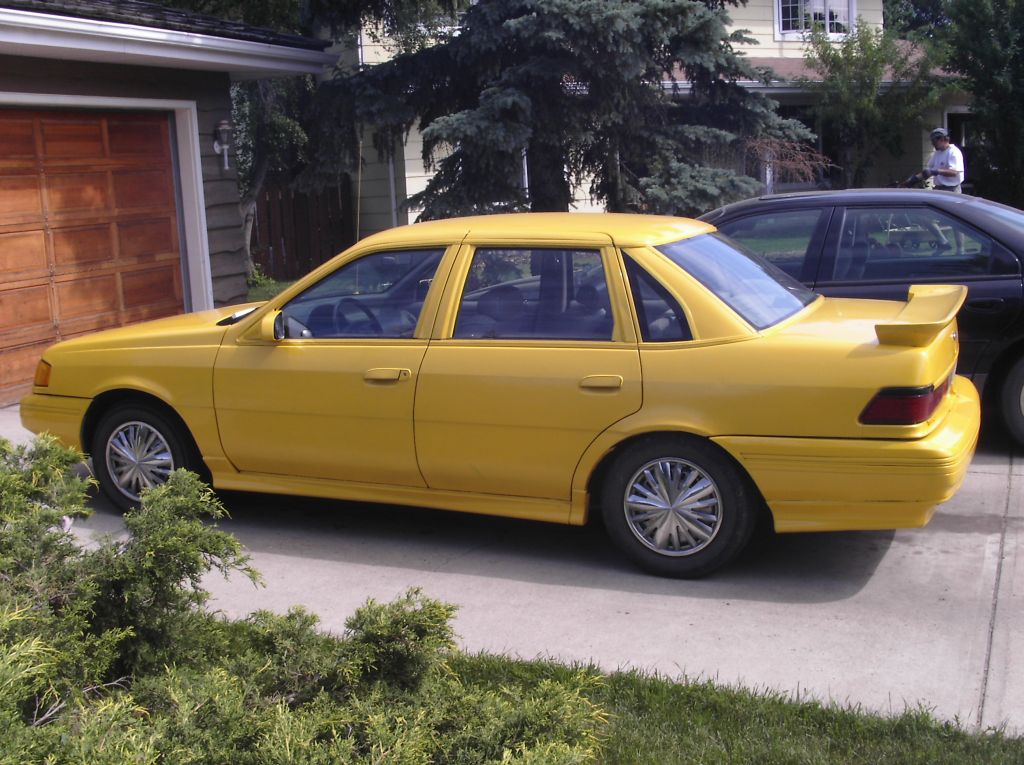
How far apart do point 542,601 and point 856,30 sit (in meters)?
21.3

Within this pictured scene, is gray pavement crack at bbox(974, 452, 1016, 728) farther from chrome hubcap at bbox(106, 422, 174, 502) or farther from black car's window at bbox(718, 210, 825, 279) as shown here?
chrome hubcap at bbox(106, 422, 174, 502)

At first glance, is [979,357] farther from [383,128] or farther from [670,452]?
[383,128]

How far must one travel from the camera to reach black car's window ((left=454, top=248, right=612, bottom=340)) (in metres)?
5.45

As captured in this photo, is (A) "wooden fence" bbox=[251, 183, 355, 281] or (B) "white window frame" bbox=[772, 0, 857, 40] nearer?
(A) "wooden fence" bbox=[251, 183, 355, 281]

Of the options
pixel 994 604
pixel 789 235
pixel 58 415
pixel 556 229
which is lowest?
pixel 994 604

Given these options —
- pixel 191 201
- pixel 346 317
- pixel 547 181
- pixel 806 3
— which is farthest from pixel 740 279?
pixel 806 3

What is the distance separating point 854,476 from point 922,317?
918 mm

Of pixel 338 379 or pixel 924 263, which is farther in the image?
pixel 924 263

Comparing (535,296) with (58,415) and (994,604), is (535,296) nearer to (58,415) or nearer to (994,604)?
(994,604)

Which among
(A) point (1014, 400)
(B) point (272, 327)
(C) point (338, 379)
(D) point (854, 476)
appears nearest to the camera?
(D) point (854, 476)

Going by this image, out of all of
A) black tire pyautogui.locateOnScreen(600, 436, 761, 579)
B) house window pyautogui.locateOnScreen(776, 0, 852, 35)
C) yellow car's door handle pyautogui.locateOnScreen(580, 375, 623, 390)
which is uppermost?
house window pyautogui.locateOnScreen(776, 0, 852, 35)

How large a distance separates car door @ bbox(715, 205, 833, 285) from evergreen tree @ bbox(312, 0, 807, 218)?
4773mm

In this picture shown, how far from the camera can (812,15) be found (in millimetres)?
25281

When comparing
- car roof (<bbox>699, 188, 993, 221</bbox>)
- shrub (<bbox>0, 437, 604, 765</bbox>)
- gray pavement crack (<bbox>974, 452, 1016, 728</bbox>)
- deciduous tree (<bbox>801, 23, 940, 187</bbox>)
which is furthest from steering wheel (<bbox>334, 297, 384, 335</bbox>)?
deciduous tree (<bbox>801, 23, 940, 187</bbox>)
